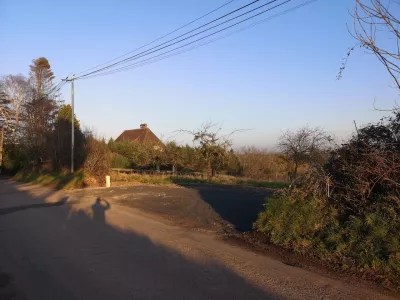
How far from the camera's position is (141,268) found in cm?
680

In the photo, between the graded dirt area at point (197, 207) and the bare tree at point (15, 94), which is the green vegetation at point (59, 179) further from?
the bare tree at point (15, 94)

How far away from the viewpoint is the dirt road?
223 inches

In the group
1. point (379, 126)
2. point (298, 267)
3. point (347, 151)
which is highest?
point (379, 126)

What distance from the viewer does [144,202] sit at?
16.8 meters

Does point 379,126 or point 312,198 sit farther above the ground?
point 379,126

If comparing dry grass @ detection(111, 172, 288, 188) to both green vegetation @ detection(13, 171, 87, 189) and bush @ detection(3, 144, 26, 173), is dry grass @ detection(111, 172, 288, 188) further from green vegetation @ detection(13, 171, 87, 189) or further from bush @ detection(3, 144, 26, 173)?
bush @ detection(3, 144, 26, 173)

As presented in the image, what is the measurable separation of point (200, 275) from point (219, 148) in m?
26.0

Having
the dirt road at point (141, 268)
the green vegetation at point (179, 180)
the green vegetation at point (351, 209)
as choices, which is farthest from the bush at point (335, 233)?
the green vegetation at point (179, 180)

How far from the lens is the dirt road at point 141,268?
5672mm

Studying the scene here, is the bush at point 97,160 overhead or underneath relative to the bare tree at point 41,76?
underneath

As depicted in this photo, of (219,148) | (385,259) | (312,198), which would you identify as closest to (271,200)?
(312,198)

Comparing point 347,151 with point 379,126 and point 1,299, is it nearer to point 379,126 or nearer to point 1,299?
point 379,126

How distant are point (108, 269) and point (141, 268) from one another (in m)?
0.57

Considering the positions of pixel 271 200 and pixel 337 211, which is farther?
pixel 271 200
